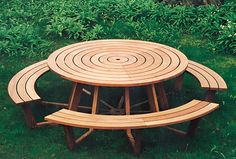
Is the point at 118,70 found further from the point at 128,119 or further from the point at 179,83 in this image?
the point at 179,83

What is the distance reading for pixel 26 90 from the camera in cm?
548

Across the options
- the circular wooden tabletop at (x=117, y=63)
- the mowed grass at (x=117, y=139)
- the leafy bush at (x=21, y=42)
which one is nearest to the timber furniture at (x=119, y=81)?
the circular wooden tabletop at (x=117, y=63)

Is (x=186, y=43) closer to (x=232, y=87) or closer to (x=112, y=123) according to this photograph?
(x=232, y=87)

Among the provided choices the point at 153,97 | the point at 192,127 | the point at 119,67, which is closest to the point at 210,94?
the point at 192,127

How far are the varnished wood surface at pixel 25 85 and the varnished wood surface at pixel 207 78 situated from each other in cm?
228

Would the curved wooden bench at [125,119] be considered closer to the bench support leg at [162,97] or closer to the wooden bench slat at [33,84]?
the wooden bench slat at [33,84]

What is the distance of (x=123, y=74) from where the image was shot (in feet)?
17.4

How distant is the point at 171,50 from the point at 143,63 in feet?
2.58

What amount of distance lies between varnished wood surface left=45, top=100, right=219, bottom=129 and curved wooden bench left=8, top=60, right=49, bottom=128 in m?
0.65

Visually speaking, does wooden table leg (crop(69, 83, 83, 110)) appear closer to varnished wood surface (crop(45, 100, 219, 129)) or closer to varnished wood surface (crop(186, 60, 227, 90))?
varnished wood surface (crop(45, 100, 219, 129))

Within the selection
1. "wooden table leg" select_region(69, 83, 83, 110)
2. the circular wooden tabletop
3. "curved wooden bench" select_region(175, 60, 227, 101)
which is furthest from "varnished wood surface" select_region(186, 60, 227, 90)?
"wooden table leg" select_region(69, 83, 83, 110)

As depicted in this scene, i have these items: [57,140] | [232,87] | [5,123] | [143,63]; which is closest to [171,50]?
[143,63]

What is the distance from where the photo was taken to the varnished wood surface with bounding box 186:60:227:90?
5660mm

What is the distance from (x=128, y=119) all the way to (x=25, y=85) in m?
1.72
